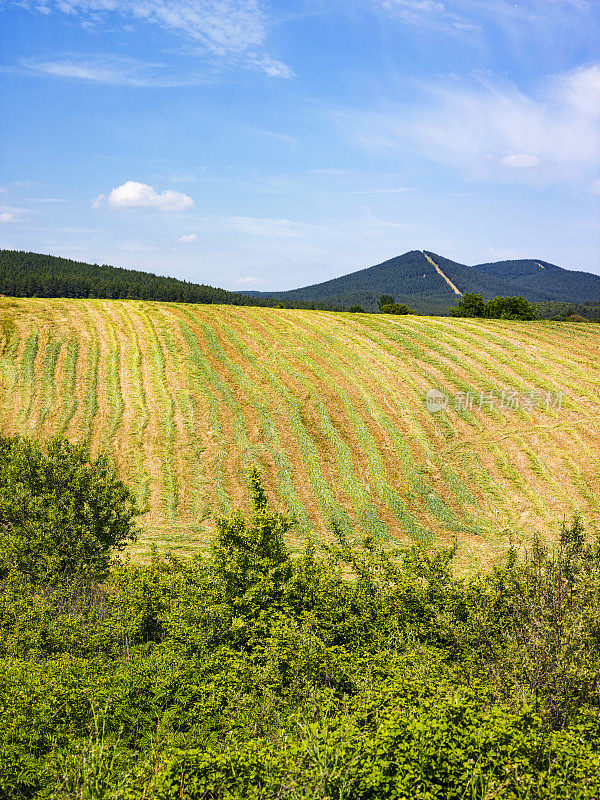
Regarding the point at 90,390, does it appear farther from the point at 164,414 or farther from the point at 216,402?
the point at 216,402

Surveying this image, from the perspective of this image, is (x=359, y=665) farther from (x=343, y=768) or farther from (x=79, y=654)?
(x=79, y=654)

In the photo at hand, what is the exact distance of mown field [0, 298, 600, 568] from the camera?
20844mm

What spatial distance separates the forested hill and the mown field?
53009 mm

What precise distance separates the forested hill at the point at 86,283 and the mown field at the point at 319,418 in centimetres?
5301

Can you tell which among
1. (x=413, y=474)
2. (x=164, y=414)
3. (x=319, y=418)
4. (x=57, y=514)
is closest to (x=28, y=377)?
(x=164, y=414)

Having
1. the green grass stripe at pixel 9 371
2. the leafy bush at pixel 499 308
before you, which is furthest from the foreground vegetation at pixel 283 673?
the leafy bush at pixel 499 308

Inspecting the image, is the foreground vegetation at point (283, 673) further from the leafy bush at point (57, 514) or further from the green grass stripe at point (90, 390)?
the green grass stripe at point (90, 390)

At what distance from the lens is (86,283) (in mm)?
118188

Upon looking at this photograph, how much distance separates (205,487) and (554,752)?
56.4ft

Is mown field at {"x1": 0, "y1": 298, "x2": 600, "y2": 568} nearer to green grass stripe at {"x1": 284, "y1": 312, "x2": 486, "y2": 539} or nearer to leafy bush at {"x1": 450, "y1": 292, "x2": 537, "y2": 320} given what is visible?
green grass stripe at {"x1": 284, "y1": 312, "x2": 486, "y2": 539}

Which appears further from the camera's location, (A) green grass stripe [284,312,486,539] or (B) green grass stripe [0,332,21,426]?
(B) green grass stripe [0,332,21,426]

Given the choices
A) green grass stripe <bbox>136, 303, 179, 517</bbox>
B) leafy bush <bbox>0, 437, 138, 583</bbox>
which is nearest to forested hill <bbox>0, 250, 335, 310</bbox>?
green grass stripe <bbox>136, 303, 179, 517</bbox>

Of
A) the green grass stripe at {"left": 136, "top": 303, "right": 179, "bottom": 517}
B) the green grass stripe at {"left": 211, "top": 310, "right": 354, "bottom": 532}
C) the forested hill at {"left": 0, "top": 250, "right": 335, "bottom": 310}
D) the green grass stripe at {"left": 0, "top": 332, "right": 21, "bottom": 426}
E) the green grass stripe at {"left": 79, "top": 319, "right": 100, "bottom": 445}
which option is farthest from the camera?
the forested hill at {"left": 0, "top": 250, "right": 335, "bottom": 310}

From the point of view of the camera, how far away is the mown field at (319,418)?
821 inches
